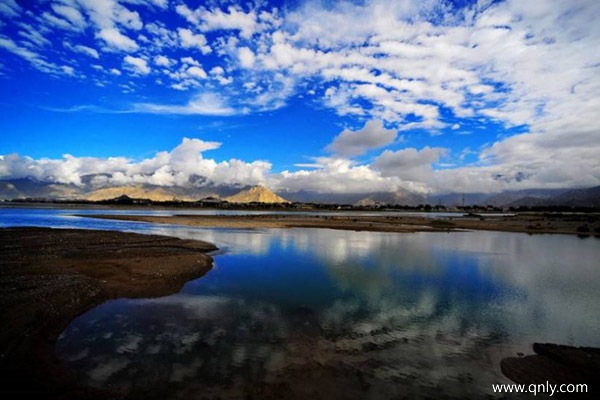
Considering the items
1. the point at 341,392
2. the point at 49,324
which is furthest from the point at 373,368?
the point at 49,324

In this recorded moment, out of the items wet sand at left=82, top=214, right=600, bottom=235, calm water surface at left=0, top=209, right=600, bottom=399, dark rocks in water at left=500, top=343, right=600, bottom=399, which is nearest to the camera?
calm water surface at left=0, top=209, right=600, bottom=399

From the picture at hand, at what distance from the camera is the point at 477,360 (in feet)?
40.0

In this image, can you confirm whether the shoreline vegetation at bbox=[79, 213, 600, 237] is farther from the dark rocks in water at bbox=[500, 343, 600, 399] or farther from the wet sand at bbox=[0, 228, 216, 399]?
the dark rocks in water at bbox=[500, 343, 600, 399]

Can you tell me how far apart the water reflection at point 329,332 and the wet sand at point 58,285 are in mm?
738

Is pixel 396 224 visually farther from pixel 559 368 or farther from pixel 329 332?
pixel 559 368

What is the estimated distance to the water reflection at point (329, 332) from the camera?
1033 centimetres

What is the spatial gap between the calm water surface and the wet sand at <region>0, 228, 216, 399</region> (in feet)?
2.24

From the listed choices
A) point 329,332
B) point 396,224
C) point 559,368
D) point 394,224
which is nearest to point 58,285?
point 329,332

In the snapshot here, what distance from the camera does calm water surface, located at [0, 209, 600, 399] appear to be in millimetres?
10312

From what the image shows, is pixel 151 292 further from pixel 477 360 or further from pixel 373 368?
pixel 477 360

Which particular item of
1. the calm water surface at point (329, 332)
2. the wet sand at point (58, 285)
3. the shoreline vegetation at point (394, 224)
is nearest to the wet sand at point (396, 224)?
the shoreline vegetation at point (394, 224)

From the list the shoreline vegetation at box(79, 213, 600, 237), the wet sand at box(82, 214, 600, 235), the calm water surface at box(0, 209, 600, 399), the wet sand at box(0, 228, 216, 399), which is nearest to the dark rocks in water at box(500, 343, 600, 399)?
the calm water surface at box(0, 209, 600, 399)

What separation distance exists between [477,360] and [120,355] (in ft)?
40.1

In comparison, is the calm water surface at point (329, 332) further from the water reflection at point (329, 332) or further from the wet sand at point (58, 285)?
the wet sand at point (58, 285)
